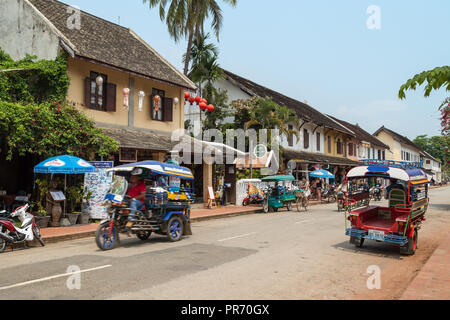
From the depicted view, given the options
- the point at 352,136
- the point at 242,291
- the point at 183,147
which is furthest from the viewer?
the point at 352,136

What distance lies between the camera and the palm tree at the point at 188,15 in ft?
87.4

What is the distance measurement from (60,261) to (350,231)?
7.00 metres

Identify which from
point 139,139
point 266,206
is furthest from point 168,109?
point 266,206

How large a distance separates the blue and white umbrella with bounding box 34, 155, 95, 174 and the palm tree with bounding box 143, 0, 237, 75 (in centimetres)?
1676

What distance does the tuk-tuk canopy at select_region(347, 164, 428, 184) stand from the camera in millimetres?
9219

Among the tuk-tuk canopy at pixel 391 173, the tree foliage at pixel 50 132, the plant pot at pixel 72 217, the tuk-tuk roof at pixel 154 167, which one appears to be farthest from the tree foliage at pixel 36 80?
the tuk-tuk canopy at pixel 391 173

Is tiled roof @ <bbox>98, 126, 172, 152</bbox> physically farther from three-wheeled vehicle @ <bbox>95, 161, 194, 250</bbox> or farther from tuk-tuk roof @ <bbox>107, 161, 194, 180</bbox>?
tuk-tuk roof @ <bbox>107, 161, 194, 180</bbox>

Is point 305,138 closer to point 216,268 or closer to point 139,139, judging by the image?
point 139,139

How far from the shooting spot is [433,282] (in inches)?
246

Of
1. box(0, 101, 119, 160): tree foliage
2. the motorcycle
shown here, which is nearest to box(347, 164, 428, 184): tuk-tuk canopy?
the motorcycle

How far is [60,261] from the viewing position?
8.23m

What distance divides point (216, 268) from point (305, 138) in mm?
28473
